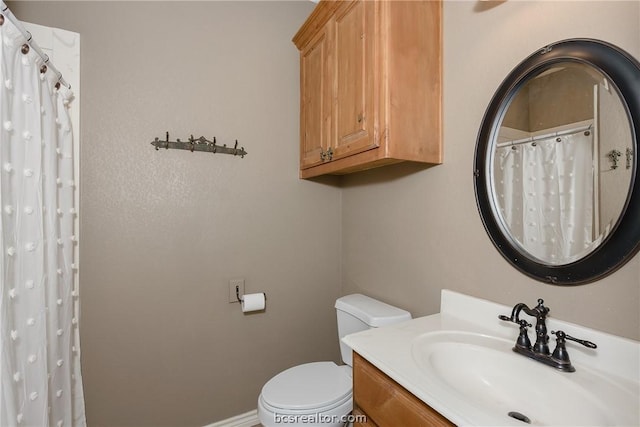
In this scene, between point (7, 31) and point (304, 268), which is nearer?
point (7, 31)

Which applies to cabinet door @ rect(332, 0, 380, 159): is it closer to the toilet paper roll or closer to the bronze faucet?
the bronze faucet

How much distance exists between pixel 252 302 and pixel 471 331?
1196 mm

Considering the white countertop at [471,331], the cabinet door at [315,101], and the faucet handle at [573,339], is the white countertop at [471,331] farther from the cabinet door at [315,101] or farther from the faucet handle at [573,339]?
the cabinet door at [315,101]

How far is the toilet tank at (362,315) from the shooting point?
1.45 m

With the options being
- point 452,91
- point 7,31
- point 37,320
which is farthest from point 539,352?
point 7,31

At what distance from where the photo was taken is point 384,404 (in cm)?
92

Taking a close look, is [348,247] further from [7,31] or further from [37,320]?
[7,31]

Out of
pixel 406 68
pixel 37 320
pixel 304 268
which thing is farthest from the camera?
pixel 304 268

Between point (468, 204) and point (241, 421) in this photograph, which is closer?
point (468, 204)

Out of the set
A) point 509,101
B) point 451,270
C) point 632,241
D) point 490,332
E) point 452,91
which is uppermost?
point 452,91

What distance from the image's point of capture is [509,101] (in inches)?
44.0

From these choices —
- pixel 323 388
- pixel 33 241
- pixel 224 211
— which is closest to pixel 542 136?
pixel 323 388

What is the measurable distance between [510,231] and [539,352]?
1.36ft

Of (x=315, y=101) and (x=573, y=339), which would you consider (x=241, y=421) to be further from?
(x=315, y=101)
